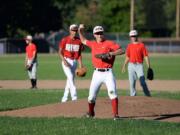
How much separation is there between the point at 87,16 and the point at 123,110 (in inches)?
3741

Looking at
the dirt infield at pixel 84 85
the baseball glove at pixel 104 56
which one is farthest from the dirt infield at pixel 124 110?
the dirt infield at pixel 84 85

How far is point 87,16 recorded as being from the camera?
360 ft

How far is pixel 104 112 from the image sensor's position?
15.2 meters

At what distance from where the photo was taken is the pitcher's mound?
1485 centimetres

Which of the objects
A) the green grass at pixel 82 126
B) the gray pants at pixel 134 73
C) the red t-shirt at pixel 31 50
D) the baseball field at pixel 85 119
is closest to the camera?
the green grass at pixel 82 126

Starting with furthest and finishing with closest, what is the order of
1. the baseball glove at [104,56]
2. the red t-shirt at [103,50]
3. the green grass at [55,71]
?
the green grass at [55,71] → the red t-shirt at [103,50] → the baseball glove at [104,56]

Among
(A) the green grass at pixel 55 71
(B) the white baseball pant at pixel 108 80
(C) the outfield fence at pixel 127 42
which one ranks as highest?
(B) the white baseball pant at pixel 108 80

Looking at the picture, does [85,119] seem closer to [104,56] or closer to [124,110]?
[104,56]

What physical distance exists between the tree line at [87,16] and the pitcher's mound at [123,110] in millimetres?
47312

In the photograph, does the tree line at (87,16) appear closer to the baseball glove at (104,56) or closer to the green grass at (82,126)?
the baseball glove at (104,56)

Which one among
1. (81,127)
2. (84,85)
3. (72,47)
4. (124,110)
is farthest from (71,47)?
(84,85)

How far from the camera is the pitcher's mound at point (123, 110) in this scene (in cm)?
1485

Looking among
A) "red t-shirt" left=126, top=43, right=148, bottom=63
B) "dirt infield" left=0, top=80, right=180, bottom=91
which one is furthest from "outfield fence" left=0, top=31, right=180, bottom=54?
"red t-shirt" left=126, top=43, right=148, bottom=63

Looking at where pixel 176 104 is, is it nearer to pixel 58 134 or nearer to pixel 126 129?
pixel 126 129
